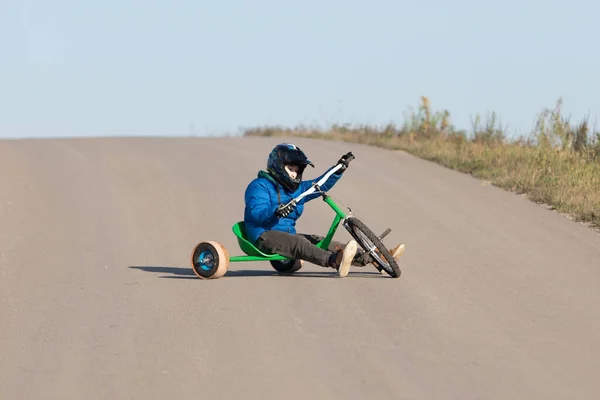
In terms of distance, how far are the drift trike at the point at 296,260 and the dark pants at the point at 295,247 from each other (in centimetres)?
7

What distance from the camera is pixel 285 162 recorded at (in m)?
10.8

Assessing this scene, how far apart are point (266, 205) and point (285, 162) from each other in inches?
17.2

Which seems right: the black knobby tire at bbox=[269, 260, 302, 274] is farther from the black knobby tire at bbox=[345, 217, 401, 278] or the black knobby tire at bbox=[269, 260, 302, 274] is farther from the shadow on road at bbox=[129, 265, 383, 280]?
the black knobby tire at bbox=[345, 217, 401, 278]

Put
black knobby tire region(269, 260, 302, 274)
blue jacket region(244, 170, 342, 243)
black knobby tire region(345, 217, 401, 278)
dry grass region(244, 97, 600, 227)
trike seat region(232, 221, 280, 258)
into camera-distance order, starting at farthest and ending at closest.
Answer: dry grass region(244, 97, 600, 227)
black knobby tire region(269, 260, 302, 274)
trike seat region(232, 221, 280, 258)
blue jacket region(244, 170, 342, 243)
black knobby tire region(345, 217, 401, 278)

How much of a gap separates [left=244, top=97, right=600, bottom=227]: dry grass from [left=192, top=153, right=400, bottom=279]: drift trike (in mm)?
4208

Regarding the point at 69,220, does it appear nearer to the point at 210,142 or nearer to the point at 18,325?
the point at 18,325

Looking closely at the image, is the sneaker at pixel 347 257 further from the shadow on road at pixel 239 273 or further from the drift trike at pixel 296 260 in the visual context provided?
the shadow on road at pixel 239 273

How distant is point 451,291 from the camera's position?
958 centimetres

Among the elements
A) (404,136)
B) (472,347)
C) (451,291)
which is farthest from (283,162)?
(404,136)

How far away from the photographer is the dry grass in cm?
1532

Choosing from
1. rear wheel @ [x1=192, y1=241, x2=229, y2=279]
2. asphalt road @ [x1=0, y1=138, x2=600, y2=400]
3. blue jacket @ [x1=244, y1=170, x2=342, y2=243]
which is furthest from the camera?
blue jacket @ [x1=244, y1=170, x2=342, y2=243]

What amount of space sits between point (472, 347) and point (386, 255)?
292 cm

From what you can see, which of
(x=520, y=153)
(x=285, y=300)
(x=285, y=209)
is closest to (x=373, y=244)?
(x=285, y=209)

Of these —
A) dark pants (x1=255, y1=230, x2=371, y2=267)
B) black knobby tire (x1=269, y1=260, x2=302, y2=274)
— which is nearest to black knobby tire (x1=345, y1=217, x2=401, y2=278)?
dark pants (x1=255, y1=230, x2=371, y2=267)
